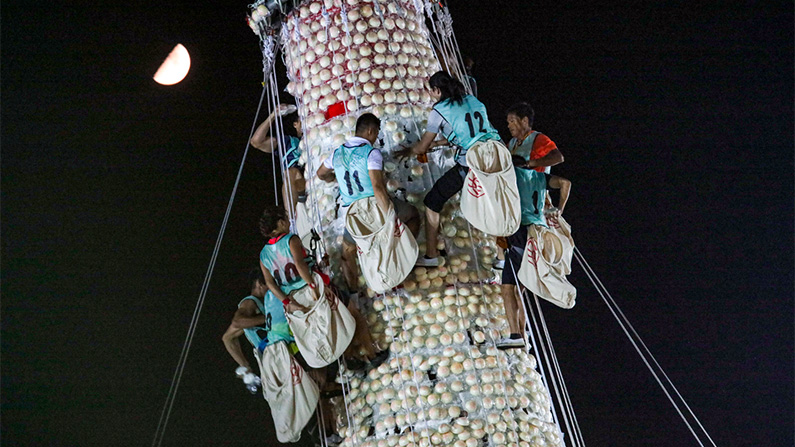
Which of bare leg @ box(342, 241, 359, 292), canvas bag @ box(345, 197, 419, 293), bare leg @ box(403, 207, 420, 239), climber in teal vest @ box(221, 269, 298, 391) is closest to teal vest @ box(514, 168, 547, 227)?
bare leg @ box(403, 207, 420, 239)

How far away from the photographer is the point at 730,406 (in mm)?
8969

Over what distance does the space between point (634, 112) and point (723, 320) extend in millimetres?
2569

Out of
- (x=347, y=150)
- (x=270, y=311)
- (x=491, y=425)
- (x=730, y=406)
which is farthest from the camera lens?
(x=730, y=406)

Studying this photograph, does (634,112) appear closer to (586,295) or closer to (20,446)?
(586,295)

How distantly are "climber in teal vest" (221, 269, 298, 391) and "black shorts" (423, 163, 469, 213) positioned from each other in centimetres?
116

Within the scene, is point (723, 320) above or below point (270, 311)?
below

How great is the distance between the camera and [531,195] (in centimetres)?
512

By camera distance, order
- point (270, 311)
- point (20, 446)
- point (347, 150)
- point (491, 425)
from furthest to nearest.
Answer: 1. point (20, 446)
2. point (270, 311)
3. point (347, 150)
4. point (491, 425)

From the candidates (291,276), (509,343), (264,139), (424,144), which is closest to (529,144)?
(424,144)

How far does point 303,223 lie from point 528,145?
1.58 meters

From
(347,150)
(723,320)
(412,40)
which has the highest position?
(412,40)

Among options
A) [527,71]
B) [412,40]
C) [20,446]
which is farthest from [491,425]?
[527,71]

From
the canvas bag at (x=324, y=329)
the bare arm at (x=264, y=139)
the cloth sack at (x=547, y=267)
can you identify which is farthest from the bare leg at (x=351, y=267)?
the bare arm at (x=264, y=139)

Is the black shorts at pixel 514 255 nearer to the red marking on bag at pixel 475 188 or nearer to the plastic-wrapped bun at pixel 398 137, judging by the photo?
the red marking on bag at pixel 475 188
